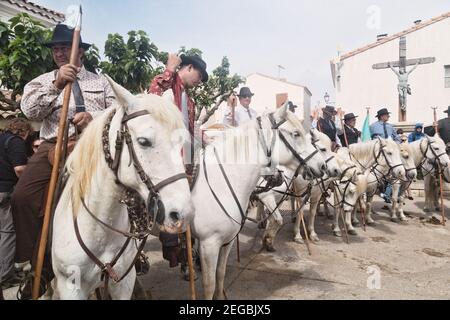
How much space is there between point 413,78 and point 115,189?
2116 cm

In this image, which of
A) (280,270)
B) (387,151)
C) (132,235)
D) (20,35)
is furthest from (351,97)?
(132,235)

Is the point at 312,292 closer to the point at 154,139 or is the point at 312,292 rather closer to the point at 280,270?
the point at 280,270

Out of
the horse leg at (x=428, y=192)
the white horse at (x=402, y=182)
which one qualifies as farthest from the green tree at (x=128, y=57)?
the horse leg at (x=428, y=192)

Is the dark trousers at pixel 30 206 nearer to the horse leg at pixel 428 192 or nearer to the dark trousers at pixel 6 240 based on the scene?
the dark trousers at pixel 6 240

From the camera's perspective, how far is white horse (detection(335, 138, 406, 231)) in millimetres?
6785

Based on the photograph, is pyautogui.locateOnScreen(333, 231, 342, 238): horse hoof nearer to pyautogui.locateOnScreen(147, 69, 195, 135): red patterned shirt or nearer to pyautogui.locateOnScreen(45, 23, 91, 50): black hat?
pyautogui.locateOnScreen(147, 69, 195, 135): red patterned shirt

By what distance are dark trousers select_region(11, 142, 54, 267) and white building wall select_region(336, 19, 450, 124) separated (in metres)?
19.2

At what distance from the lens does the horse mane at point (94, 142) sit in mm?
1608

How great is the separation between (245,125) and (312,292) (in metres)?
2.44

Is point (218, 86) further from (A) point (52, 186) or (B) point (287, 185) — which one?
(A) point (52, 186)

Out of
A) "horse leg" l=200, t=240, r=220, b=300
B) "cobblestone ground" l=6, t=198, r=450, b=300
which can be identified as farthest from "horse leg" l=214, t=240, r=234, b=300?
"cobblestone ground" l=6, t=198, r=450, b=300

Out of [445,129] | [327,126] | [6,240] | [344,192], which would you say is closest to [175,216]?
[6,240]

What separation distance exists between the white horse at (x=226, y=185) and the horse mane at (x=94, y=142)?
4.32ft

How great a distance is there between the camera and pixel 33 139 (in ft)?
14.1
